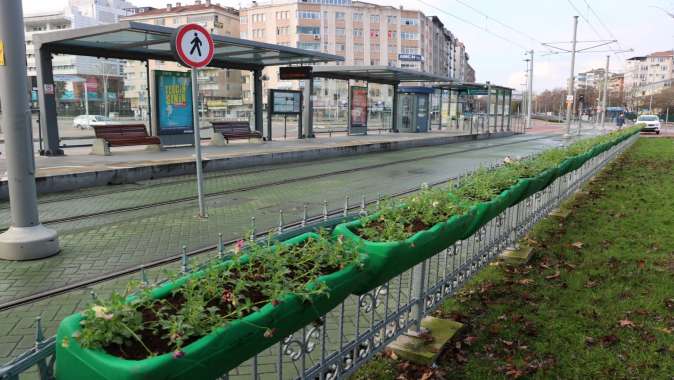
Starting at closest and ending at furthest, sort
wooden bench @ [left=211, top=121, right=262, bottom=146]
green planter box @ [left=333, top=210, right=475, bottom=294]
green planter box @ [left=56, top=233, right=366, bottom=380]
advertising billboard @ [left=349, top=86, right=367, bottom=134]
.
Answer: green planter box @ [left=56, top=233, right=366, bottom=380], green planter box @ [left=333, top=210, right=475, bottom=294], wooden bench @ [left=211, top=121, right=262, bottom=146], advertising billboard @ [left=349, top=86, right=367, bottom=134]

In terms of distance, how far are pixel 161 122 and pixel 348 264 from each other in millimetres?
16785

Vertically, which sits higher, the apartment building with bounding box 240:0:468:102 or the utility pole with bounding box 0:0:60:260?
the apartment building with bounding box 240:0:468:102

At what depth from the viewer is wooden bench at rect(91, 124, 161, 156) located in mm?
15875

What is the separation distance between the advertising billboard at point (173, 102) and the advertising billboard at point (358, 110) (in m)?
10.3

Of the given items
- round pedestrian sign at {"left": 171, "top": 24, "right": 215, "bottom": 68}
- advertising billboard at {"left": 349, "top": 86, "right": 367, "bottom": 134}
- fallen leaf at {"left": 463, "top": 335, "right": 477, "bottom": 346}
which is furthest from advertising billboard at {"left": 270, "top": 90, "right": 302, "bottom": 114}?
fallen leaf at {"left": 463, "top": 335, "right": 477, "bottom": 346}

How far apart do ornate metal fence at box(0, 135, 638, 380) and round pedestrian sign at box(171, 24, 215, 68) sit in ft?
15.2

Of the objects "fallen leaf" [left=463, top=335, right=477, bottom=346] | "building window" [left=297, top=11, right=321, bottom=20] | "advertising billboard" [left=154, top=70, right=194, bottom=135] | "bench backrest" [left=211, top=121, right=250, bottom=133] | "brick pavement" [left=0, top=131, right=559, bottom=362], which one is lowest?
"fallen leaf" [left=463, top=335, right=477, bottom=346]

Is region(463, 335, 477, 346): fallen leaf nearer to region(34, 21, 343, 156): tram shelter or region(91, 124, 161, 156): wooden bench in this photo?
region(34, 21, 343, 156): tram shelter

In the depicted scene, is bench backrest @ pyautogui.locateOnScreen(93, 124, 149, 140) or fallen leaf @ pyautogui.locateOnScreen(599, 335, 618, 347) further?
bench backrest @ pyautogui.locateOnScreen(93, 124, 149, 140)

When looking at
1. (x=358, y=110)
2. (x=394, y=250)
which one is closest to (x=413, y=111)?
(x=358, y=110)

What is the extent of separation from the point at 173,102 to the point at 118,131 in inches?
95.7

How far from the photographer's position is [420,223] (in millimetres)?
3836

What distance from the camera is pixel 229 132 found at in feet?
69.7

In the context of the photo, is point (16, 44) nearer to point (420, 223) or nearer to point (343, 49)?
point (420, 223)
